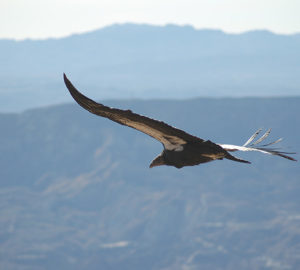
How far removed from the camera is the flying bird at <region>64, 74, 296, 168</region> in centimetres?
262

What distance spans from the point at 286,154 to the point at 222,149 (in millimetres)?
251

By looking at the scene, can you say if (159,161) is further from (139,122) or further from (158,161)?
(139,122)

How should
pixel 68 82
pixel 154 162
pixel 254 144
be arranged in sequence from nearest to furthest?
1. pixel 68 82
2. pixel 154 162
3. pixel 254 144

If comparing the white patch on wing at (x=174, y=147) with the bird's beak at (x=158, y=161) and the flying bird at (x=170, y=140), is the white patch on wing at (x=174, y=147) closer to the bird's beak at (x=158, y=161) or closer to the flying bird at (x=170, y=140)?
the flying bird at (x=170, y=140)

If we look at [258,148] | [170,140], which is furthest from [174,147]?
[258,148]

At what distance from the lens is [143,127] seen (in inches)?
107

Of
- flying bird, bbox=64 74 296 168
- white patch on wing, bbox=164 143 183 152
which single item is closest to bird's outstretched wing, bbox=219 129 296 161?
flying bird, bbox=64 74 296 168

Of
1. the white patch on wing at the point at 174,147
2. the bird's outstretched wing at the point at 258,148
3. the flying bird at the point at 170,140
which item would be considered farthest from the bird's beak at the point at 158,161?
the bird's outstretched wing at the point at 258,148

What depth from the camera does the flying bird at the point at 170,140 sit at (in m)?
2.62

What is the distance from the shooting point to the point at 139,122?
8.81ft

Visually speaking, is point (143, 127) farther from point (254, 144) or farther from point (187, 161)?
point (254, 144)

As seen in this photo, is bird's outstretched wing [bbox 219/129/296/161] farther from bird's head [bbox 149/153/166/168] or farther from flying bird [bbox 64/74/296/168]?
bird's head [bbox 149/153/166/168]

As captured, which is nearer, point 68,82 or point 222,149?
point 68,82

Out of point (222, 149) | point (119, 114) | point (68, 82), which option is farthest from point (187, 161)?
point (68, 82)
